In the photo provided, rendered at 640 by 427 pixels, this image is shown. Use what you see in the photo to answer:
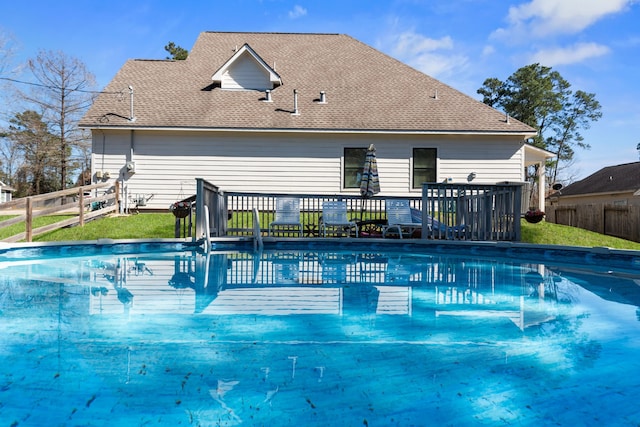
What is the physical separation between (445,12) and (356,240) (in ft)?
39.7

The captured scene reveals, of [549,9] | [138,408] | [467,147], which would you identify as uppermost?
[549,9]

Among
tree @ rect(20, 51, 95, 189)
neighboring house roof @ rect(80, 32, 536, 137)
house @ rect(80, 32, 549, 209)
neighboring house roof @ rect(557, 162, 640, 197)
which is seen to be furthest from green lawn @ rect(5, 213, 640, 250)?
tree @ rect(20, 51, 95, 189)

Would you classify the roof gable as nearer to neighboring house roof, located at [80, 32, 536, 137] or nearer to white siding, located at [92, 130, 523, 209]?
neighboring house roof, located at [80, 32, 536, 137]

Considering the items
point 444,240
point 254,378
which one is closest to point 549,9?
point 444,240

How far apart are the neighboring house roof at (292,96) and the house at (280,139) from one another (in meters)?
0.07

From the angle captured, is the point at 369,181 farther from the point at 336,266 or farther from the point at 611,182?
the point at 611,182

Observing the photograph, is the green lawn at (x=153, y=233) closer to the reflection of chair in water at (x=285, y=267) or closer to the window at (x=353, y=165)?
the reflection of chair in water at (x=285, y=267)

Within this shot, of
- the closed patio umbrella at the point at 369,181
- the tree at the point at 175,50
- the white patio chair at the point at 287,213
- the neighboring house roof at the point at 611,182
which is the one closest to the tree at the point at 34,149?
the tree at the point at 175,50

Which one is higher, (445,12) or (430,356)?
(445,12)

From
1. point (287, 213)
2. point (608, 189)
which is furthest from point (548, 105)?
point (287, 213)

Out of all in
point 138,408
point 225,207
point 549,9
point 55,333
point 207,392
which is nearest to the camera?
point 138,408

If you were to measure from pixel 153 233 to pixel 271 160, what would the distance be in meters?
4.99

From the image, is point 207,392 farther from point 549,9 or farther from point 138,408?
point 549,9

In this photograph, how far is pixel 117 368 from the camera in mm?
2223
